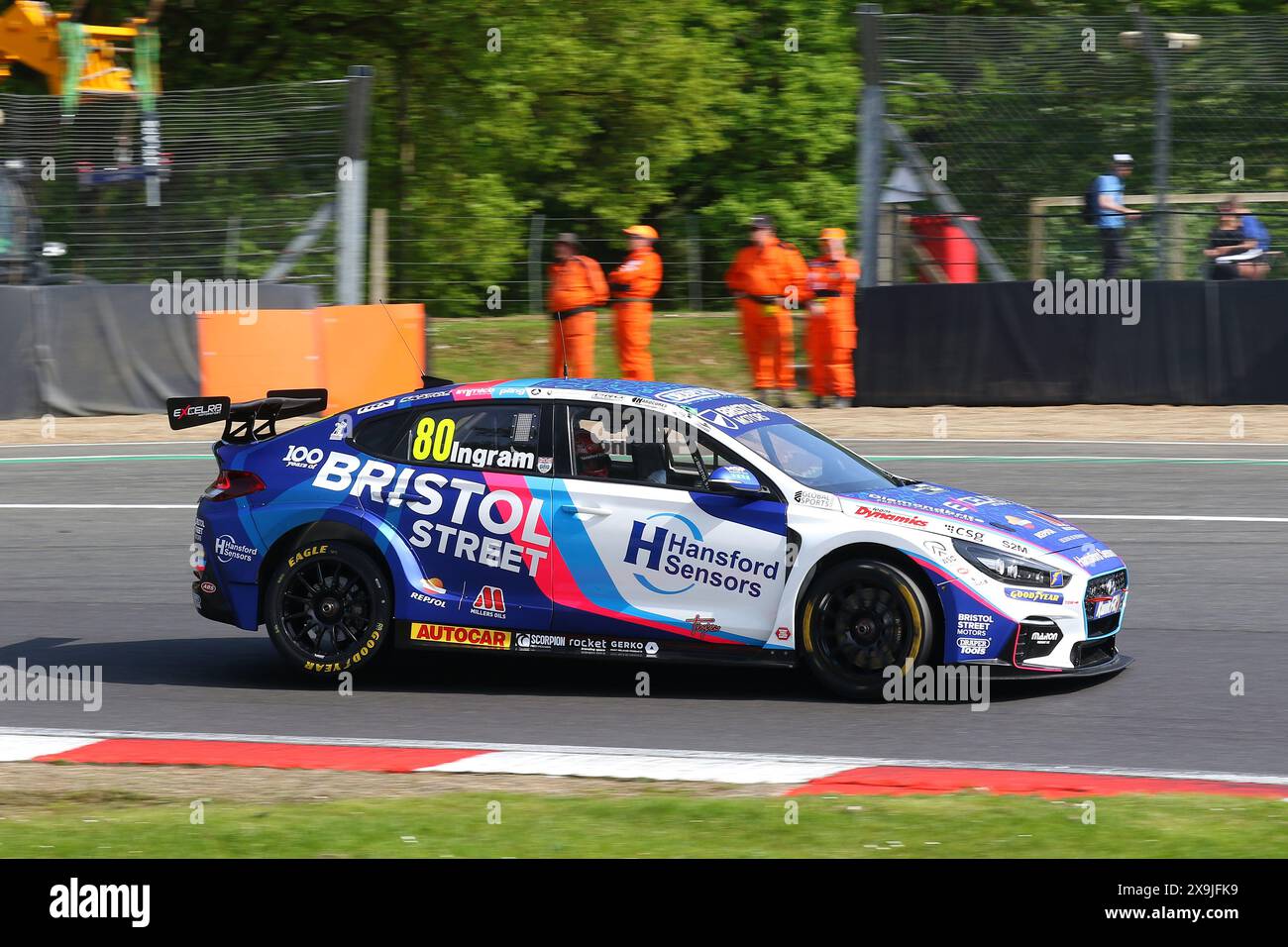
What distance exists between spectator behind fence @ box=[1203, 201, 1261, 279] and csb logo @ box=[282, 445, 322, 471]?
1365 centimetres

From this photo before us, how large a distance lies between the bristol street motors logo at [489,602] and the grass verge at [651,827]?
184 centimetres

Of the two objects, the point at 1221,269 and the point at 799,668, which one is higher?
the point at 1221,269

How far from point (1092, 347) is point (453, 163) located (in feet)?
48.8

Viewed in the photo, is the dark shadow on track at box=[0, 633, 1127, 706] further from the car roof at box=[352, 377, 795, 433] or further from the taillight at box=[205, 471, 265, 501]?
the car roof at box=[352, 377, 795, 433]

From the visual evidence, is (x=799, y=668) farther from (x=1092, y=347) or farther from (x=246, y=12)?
(x=246, y=12)

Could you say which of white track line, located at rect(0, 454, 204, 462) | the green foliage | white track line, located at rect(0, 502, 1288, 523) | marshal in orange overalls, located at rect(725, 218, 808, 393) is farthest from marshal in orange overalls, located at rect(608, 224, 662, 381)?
the green foliage

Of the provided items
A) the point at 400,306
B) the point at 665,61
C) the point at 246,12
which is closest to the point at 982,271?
the point at 400,306

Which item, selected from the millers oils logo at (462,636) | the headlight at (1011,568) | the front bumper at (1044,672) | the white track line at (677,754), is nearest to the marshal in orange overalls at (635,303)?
the millers oils logo at (462,636)

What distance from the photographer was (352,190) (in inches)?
864

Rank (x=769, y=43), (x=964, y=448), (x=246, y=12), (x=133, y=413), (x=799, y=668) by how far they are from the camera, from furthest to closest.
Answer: (x=769, y=43), (x=246, y=12), (x=133, y=413), (x=964, y=448), (x=799, y=668)

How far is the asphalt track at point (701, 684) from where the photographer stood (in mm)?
7727

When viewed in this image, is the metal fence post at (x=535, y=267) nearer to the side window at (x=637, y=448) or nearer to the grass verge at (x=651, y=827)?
the side window at (x=637, y=448)
